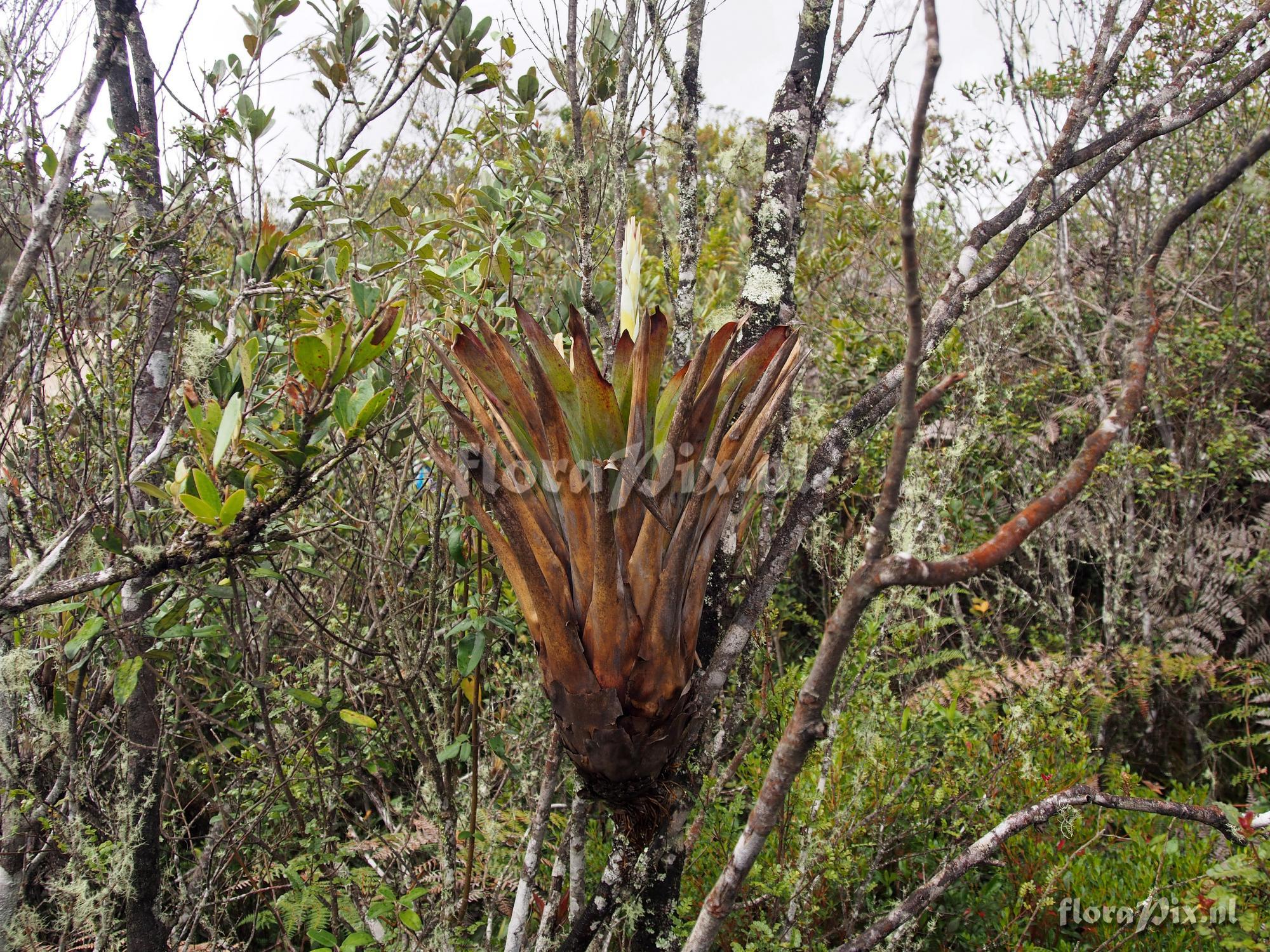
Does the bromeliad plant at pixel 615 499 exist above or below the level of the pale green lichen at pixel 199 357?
below

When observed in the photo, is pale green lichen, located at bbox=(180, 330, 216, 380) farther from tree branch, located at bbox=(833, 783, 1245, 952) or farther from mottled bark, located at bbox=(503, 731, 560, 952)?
tree branch, located at bbox=(833, 783, 1245, 952)

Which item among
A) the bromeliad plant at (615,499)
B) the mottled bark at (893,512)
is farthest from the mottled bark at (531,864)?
the mottled bark at (893,512)

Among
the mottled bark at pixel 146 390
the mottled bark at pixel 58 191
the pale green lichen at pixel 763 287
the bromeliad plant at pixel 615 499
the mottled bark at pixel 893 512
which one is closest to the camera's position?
the mottled bark at pixel 893 512

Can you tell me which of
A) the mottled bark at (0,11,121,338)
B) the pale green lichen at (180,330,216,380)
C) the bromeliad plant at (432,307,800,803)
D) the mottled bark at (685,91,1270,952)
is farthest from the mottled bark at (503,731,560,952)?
the mottled bark at (0,11,121,338)

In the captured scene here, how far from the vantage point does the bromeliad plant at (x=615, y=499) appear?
3.38ft

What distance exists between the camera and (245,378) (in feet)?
4.95

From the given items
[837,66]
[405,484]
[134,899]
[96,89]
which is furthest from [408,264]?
[134,899]

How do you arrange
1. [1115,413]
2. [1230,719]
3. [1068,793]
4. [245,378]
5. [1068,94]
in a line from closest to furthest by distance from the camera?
[1115,413]
[1068,793]
[245,378]
[1230,719]
[1068,94]

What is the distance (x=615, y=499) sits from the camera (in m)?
1.06

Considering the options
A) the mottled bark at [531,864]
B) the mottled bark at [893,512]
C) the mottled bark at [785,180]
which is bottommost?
the mottled bark at [531,864]

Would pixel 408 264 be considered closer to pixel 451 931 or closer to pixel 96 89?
pixel 96 89

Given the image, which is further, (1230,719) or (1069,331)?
(1069,331)

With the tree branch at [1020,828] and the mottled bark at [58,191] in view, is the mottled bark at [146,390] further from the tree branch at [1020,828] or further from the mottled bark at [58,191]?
the tree branch at [1020,828]

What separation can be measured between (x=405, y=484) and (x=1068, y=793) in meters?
1.65
